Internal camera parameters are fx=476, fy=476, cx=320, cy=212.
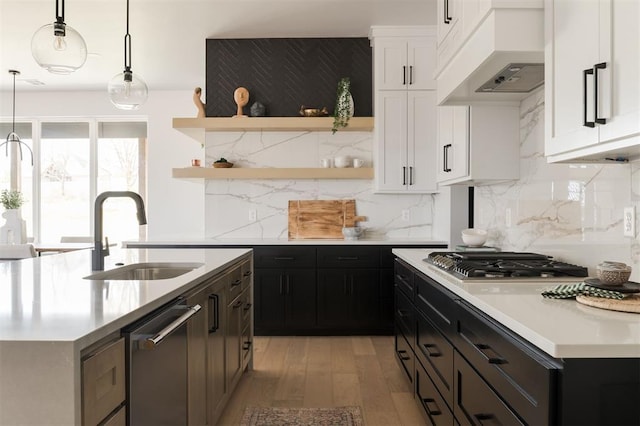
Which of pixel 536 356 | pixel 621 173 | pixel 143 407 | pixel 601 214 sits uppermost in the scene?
pixel 621 173

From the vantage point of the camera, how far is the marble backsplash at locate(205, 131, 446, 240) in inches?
191

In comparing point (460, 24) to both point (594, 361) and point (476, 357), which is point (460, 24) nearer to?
point (476, 357)

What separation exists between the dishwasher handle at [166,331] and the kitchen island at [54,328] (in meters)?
0.08

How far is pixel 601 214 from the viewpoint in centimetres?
200

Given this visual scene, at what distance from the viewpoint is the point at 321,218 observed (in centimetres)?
487

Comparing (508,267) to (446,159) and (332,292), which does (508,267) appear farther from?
(332,292)

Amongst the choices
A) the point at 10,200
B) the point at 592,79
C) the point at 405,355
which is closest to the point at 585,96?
the point at 592,79

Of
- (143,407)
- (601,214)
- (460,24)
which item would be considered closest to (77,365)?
(143,407)

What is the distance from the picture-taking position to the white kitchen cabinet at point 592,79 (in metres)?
1.33

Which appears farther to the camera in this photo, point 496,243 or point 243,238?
point 243,238

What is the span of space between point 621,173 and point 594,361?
111cm

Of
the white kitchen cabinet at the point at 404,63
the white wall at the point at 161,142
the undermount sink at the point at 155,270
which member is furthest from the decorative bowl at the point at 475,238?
the white wall at the point at 161,142

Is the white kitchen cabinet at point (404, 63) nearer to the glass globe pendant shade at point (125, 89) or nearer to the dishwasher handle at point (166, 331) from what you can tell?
the glass globe pendant shade at point (125, 89)

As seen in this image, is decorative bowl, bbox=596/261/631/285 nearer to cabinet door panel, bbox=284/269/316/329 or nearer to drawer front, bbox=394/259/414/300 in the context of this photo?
drawer front, bbox=394/259/414/300
